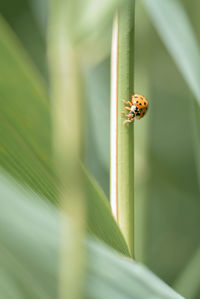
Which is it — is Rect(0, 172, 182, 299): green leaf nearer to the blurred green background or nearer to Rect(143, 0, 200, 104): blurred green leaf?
Rect(143, 0, 200, 104): blurred green leaf

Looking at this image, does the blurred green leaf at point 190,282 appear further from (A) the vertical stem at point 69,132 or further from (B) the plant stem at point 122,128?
(A) the vertical stem at point 69,132

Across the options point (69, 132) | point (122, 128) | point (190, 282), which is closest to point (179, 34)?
point (122, 128)

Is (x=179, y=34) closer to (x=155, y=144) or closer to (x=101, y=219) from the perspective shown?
(x=101, y=219)

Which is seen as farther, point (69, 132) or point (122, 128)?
point (122, 128)

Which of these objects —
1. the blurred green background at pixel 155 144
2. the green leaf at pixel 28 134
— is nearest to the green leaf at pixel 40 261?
the green leaf at pixel 28 134

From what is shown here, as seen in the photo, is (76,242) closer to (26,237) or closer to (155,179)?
(26,237)

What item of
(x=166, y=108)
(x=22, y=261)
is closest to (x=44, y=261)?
(x=22, y=261)
